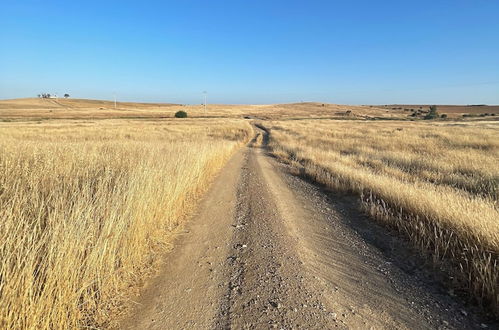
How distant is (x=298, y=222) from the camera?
19.6ft

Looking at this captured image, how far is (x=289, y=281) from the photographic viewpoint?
3.62m

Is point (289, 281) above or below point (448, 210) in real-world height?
below

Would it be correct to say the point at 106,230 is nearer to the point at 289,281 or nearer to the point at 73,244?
the point at 73,244

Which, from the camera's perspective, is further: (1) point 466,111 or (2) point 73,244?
(1) point 466,111

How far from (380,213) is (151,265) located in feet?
15.9

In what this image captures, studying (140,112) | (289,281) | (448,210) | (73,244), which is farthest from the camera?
(140,112)

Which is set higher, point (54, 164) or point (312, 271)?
point (54, 164)

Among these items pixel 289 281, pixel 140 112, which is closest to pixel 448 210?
pixel 289 281

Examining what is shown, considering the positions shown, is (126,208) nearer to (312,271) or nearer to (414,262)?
(312,271)

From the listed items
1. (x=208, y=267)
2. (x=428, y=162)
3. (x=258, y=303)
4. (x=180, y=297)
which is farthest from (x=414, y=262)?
(x=428, y=162)

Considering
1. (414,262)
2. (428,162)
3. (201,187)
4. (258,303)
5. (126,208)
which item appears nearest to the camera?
(258,303)

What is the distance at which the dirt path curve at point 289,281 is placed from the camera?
2.92 metres

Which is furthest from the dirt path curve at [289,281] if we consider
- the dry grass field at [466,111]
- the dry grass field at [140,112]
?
the dry grass field at [466,111]

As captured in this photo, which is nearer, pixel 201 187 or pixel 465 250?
pixel 465 250
